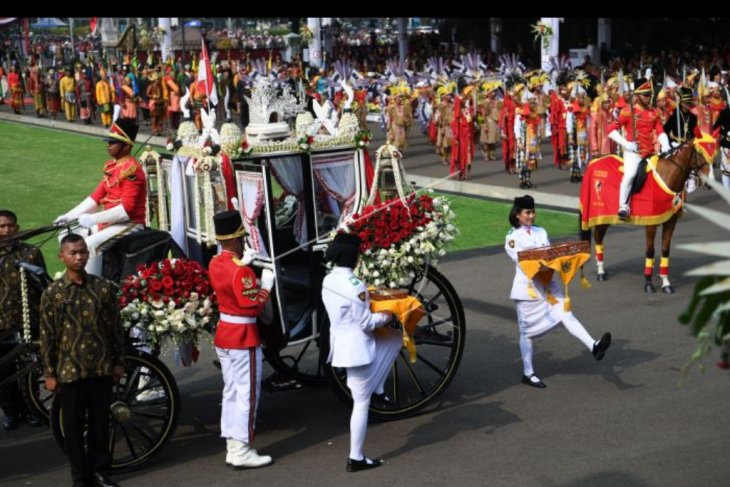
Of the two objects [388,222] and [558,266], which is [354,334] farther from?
[558,266]

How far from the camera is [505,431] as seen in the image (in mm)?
7832

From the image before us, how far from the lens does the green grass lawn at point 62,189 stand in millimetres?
16219

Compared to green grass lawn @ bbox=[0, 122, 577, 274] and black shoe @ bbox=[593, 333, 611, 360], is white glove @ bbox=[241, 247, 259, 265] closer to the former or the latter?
black shoe @ bbox=[593, 333, 611, 360]

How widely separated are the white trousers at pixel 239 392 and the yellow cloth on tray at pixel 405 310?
0.88 m

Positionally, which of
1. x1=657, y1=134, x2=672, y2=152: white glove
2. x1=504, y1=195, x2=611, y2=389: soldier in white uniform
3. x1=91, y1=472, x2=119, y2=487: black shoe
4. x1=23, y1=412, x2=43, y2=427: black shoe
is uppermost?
x1=657, y1=134, x2=672, y2=152: white glove

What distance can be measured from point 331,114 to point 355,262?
3098mm

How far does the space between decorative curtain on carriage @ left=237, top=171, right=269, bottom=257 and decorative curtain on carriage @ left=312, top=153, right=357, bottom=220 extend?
2.14ft

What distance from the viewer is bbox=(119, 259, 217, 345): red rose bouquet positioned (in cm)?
721

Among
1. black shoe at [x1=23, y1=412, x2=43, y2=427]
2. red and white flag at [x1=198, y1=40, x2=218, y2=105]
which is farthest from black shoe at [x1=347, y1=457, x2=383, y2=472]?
red and white flag at [x1=198, y1=40, x2=218, y2=105]

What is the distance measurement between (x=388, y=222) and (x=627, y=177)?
5.22m

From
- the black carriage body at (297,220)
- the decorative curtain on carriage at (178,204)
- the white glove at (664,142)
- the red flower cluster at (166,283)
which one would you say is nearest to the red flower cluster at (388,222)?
the black carriage body at (297,220)

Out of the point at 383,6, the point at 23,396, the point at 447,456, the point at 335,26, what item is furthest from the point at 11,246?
the point at 335,26

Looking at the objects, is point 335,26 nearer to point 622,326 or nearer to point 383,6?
point 622,326

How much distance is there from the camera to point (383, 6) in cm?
234
